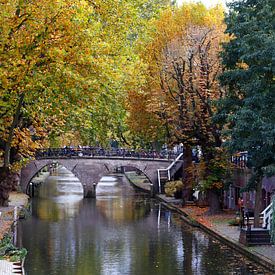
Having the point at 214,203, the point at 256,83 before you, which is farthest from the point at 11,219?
the point at 256,83

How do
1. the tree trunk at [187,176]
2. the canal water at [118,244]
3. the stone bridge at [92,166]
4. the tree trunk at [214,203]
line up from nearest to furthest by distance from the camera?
1. the canal water at [118,244]
2. the tree trunk at [214,203]
3. the tree trunk at [187,176]
4. the stone bridge at [92,166]

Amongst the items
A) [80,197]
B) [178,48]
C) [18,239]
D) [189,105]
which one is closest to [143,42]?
[178,48]

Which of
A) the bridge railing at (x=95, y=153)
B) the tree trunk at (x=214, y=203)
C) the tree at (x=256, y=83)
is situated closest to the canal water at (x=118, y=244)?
the tree trunk at (x=214, y=203)

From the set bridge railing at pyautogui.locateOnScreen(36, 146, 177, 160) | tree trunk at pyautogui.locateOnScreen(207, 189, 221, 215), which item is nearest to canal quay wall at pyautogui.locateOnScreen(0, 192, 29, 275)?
bridge railing at pyautogui.locateOnScreen(36, 146, 177, 160)

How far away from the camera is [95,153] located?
6650 centimetres

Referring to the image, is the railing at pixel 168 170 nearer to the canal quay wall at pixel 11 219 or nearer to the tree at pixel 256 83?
the canal quay wall at pixel 11 219

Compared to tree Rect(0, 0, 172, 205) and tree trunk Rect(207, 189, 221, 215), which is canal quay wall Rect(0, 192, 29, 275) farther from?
tree trunk Rect(207, 189, 221, 215)

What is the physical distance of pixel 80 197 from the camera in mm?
Result: 65000

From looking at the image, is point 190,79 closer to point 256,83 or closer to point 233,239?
point 233,239

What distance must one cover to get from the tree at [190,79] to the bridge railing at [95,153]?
17424 millimetres

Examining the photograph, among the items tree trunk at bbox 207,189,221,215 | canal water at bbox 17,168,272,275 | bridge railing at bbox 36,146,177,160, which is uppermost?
bridge railing at bbox 36,146,177,160

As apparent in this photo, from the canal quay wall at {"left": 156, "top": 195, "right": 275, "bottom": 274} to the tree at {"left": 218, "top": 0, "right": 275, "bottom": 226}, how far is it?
2.99m

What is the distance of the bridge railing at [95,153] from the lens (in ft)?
216

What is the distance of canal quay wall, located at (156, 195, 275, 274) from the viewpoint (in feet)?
86.1
